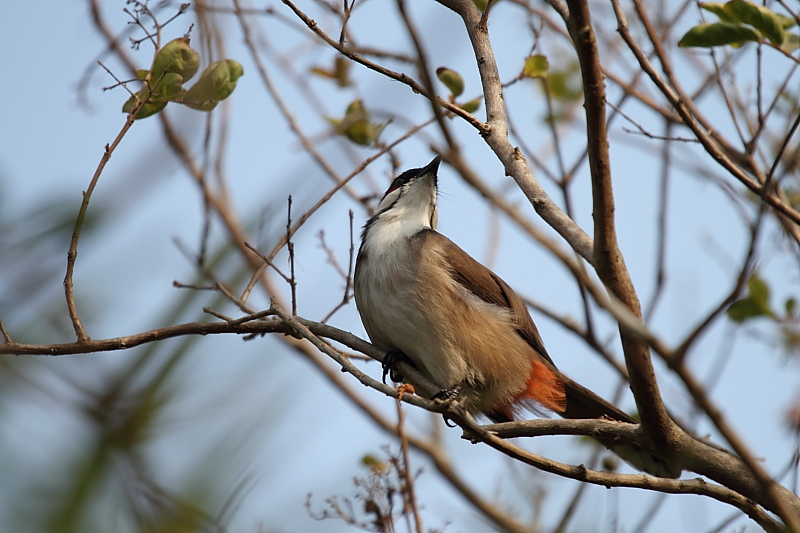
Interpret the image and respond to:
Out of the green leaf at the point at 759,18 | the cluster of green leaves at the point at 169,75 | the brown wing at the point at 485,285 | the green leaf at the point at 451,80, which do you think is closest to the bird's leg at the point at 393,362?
the brown wing at the point at 485,285

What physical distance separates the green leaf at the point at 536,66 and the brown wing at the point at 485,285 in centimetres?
111

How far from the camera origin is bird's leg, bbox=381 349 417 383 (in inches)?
170

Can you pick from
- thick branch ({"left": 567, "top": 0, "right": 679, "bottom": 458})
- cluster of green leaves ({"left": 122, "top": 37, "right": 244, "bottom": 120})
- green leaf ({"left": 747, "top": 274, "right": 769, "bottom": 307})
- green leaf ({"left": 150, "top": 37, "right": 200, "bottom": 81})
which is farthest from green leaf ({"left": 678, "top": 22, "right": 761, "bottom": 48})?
green leaf ({"left": 150, "top": 37, "right": 200, "bottom": 81})

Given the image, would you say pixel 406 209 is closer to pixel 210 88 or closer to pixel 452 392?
pixel 452 392

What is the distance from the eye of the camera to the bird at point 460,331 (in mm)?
4336

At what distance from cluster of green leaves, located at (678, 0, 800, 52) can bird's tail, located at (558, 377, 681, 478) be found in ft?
5.88

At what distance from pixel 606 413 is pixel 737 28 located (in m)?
2.07

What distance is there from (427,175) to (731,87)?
6.42 feet

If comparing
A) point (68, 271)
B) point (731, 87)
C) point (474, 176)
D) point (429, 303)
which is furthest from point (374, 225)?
point (68, 271)

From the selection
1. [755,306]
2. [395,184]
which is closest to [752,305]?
[755,306]

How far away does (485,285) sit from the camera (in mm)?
4738

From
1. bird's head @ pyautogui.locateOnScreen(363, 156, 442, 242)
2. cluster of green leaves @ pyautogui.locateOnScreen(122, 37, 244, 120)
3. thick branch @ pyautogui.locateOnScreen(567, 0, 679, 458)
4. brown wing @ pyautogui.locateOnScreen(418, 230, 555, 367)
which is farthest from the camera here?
bird's head @ pyautogui.locateOnScreen(363, 156, 442, 242)

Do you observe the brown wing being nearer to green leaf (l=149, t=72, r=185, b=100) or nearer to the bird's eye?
the bird's eye

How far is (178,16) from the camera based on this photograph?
3.56m
